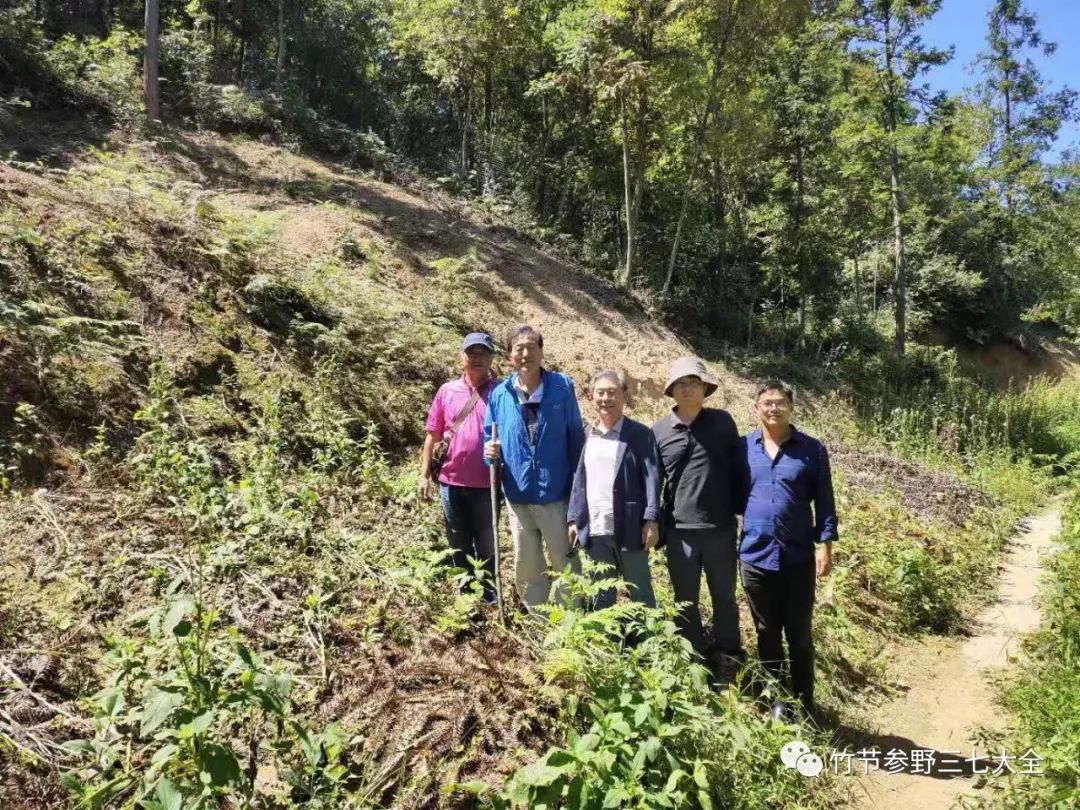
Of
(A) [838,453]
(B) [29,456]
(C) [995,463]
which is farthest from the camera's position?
(C) [995,463]

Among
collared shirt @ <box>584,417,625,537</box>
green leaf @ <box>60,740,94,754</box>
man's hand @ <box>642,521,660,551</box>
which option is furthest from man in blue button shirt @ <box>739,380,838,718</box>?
green leaf @ <box>60,740,94,754</box>

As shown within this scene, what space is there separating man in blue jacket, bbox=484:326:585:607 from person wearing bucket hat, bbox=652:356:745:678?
1.87 ft

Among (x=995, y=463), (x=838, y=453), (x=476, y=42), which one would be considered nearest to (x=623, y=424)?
(x=838, y=453)

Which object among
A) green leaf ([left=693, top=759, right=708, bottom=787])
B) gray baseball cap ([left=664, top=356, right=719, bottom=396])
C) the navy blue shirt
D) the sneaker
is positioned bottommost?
the sneaker

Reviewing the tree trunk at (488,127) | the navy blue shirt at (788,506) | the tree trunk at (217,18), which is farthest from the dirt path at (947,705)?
the tree trunk at (217,18)

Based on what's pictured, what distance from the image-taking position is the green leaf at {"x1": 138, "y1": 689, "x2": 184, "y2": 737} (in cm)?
194

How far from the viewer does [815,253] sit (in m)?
17.3

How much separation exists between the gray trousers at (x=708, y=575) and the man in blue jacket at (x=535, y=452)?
0.65 m

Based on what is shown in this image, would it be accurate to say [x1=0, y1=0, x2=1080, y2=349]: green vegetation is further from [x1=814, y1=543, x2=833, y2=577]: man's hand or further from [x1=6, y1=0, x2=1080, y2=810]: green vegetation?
[x1=814, y1=543, x2=833, y2=577]: man's hand

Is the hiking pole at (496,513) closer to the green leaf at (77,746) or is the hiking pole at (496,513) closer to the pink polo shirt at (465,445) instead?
the pink polo shirt at (465,445)

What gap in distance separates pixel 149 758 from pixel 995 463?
12118 mm

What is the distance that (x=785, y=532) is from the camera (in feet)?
11.5

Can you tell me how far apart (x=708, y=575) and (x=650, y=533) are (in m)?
0.54

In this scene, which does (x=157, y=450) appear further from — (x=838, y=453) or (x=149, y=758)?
(x=838, y=453)
